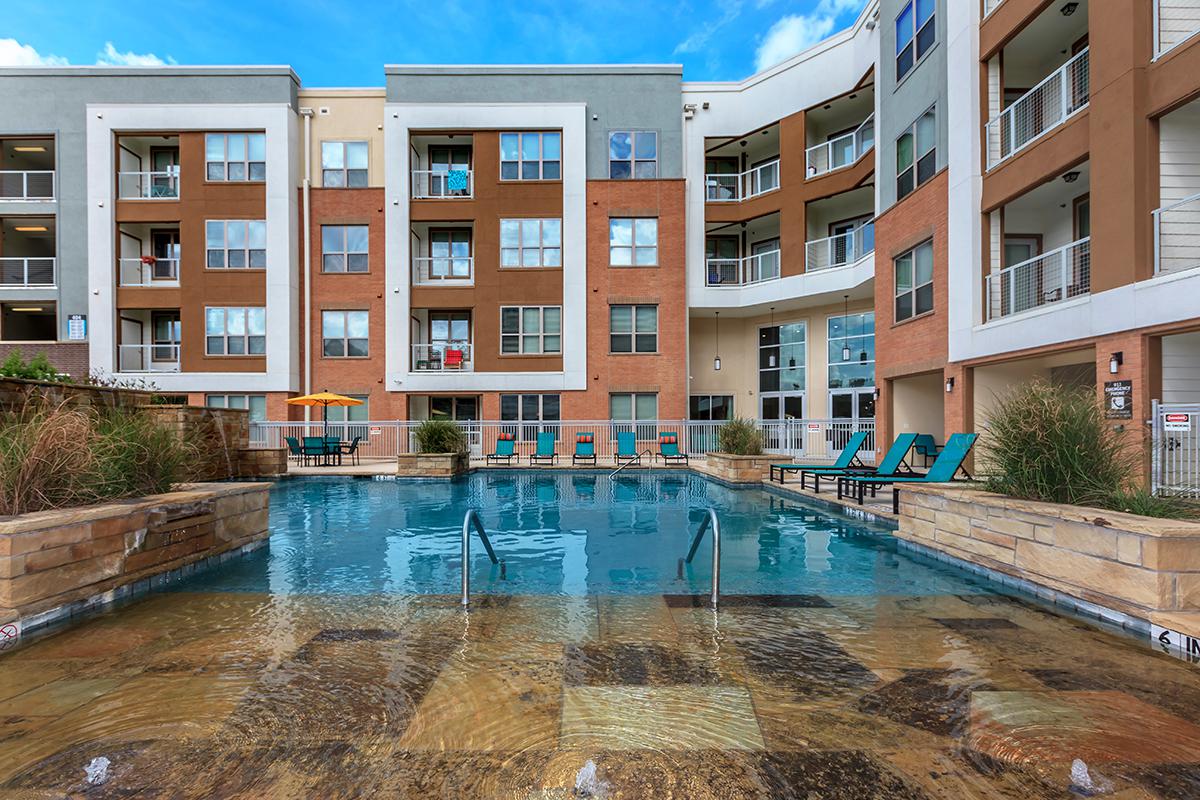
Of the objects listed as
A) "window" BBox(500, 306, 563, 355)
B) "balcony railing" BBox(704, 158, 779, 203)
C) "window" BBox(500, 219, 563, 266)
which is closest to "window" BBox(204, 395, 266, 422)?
"window" BBox(500, 306, 563, 355)

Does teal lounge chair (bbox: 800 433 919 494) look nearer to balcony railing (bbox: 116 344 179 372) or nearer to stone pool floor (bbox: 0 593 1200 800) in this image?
stone pool floor (bbox: 0 593 1200 800)

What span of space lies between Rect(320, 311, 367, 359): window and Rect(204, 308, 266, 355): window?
2.28m

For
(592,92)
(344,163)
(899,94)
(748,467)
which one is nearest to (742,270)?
(899,94)

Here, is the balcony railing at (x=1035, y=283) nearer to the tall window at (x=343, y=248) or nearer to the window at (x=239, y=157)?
the tall window at (x=343, y=248)

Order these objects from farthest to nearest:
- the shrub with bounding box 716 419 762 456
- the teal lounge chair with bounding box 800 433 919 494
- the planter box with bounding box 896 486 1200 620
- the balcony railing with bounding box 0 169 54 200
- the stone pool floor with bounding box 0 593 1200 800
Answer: the balcony railing with bounding box 0 169 54 200 < the shrub with bounding box 716 419 762 456 < the teal lounge chair with bounding box 800 433 919 494 < the planter box with bounding box 896 486 1200 620 < the stone pool floor with bounding box 0 593 1200 800

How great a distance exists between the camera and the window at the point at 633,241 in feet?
73.0

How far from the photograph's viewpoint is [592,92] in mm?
22297

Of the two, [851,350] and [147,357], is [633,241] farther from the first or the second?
[147,357]

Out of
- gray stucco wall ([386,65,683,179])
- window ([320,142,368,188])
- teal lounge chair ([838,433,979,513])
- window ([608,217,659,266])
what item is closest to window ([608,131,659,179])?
gray stucco wall ([386,65,683,179])

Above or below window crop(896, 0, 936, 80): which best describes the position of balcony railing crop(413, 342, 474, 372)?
below

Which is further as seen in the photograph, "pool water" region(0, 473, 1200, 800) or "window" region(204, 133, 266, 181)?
"window" region(204, 133, 266, 181)

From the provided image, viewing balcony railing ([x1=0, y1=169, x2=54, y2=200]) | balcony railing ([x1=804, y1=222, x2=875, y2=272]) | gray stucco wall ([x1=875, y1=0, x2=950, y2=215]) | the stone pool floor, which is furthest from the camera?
balcony railing ([x1=0, y1=169, x2=54, y2=200])

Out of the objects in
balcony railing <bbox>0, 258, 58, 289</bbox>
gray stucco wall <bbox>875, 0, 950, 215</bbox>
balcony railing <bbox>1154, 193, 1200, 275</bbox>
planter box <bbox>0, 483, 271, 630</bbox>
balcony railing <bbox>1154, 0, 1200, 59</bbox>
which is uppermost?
gray stucco wall <bbox>875, 0, 950, 215</bbox>

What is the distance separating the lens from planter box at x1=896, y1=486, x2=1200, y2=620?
12.8ft
